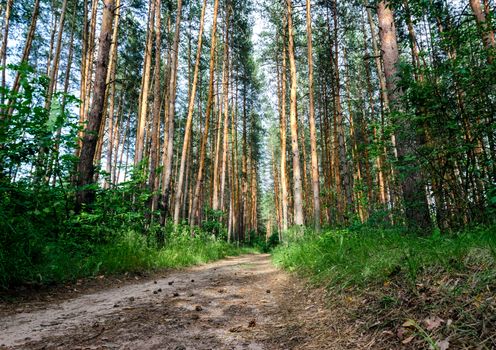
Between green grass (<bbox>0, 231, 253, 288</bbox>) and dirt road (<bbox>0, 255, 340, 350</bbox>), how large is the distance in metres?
0.80

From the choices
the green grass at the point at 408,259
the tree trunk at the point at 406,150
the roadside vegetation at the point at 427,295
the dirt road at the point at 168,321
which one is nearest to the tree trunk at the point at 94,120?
the dirt road at the point at 168,321

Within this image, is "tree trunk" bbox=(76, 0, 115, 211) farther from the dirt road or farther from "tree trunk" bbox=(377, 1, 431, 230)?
"tree trunk" bbox=(377, 1, 431, 230)

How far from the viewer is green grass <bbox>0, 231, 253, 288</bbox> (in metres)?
3.85

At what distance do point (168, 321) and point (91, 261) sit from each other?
347 centimetres

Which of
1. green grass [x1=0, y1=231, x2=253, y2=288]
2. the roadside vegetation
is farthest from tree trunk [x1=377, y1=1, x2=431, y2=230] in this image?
green grass [x1=0, y1=231, x2=253, y2=288]

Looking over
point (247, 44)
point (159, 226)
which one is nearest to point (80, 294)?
point (159, 226)

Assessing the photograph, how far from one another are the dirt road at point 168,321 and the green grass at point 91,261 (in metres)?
0.80

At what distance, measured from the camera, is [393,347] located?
1688 millimetres

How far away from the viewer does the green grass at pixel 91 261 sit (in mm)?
3854

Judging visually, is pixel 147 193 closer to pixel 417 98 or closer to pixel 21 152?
pixel 21 152

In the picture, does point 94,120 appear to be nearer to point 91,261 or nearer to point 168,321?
point 91,261

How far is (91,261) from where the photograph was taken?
528 cm

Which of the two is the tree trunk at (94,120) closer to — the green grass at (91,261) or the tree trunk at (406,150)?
the green grass at (91,261)

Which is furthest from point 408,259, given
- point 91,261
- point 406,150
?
point 91,261
